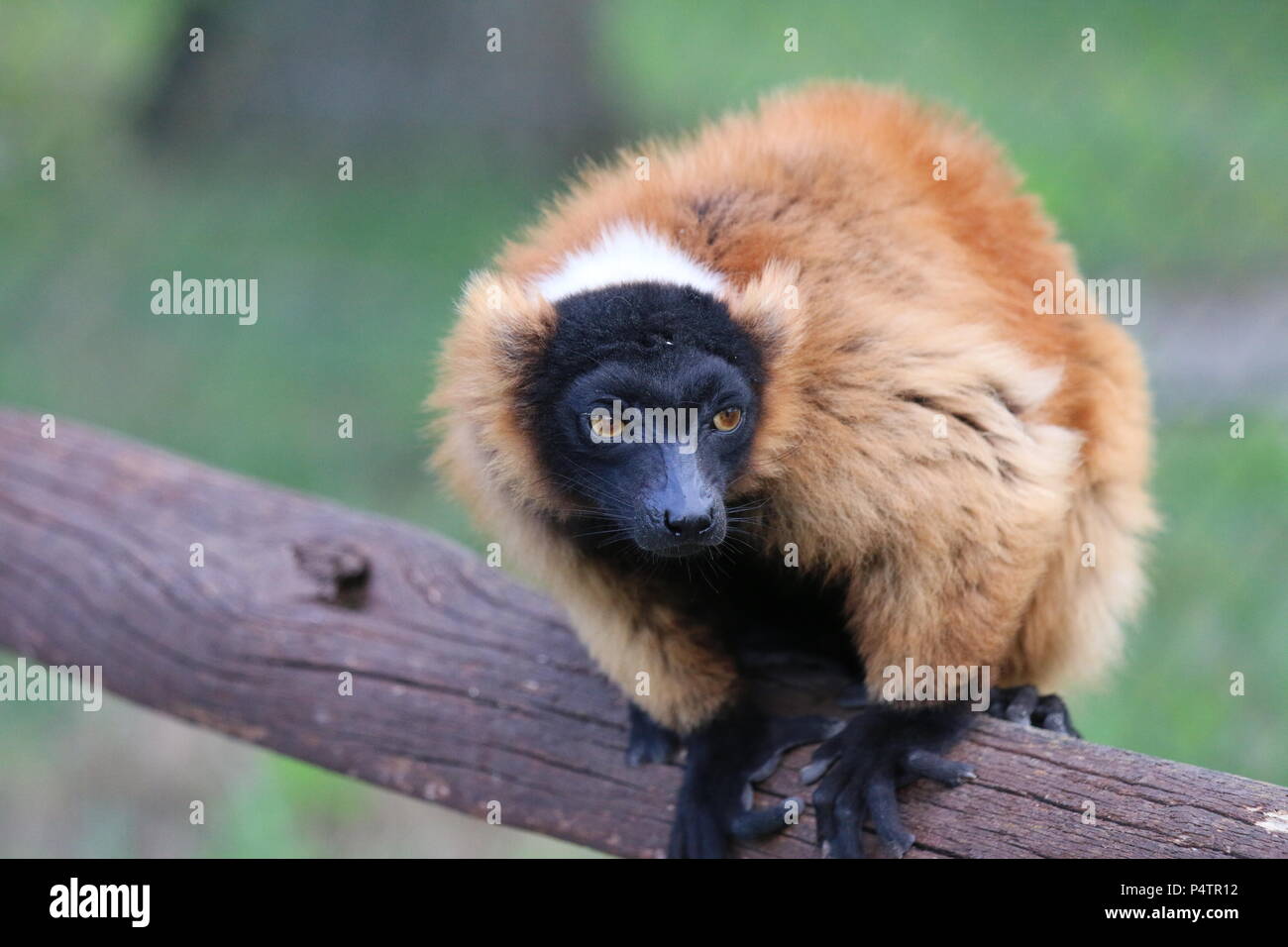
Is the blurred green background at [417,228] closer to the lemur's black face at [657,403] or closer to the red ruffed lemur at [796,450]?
the red ruffed lemur at [796,450]

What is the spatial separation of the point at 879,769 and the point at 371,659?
1844 mm

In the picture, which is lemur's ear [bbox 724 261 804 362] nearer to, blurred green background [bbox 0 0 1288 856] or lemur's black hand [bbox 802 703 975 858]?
lemur's black hand [bbox 802 703 975 858]

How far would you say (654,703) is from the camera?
3.86 meters

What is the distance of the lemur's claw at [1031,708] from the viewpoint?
373 centimetres

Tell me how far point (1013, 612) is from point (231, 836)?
189 inches

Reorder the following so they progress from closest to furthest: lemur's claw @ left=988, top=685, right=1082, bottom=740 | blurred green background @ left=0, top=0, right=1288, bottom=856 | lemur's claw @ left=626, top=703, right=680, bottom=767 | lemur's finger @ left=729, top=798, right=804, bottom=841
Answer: lemur's finger @ left=729, top=798, right=804, bottom=841
lemur's claw @ left=988, top=685, right=1082, bottom=740
lemur's claw @ left=626, top=703, right=680, bottom=767
blurred green background @ left=0, top=0, right=1288, bottom=856

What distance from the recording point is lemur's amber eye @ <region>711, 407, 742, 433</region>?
3441 millimetres

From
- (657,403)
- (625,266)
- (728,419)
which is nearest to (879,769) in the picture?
(728,419)

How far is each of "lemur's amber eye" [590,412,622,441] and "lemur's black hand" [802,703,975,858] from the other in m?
1.11

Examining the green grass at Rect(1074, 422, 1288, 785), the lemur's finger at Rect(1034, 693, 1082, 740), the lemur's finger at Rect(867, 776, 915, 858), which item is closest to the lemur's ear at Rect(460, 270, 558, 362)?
the lemur's finger at Rect(867, 776, 915, 858)

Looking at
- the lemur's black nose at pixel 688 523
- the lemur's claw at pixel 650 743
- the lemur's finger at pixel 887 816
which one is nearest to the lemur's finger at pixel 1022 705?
the lemur's finger at pixel 887 816

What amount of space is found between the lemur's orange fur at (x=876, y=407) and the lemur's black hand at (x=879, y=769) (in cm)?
14

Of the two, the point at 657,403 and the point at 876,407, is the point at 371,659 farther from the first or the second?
the point at 876,407

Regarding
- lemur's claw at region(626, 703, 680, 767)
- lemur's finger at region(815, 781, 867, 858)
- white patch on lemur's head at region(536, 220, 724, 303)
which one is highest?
white patch on lemur's head at region(536, 220, 724, 303)
